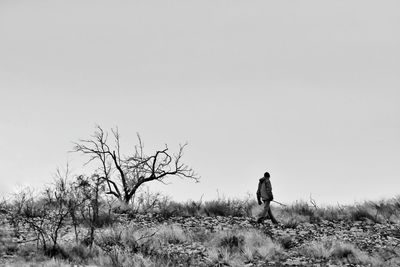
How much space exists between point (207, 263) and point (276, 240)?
3.33 metres

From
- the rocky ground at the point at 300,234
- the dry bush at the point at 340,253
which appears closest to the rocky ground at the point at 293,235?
the rocky ground at the point at 300,234

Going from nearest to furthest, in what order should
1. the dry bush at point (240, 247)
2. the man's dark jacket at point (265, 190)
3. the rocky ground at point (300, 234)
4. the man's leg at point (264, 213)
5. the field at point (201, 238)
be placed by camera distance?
the field at point (201, 238) < the dry bush at point (240, 247) < the rocky ground at point (300, 234) < the man's leg at point (264, 213) < the man's dark jacket at point (265, 190)

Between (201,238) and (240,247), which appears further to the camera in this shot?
(201,238)

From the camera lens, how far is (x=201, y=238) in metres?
17.3

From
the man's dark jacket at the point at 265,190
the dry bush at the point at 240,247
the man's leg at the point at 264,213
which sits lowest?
the dry bush at the point at 240,247

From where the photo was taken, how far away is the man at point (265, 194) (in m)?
20.2

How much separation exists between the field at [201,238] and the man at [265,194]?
29cm

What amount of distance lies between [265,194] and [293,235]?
262cm

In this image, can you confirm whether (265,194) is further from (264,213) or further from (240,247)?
(240,247)

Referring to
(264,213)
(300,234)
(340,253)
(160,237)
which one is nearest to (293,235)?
(300,234)

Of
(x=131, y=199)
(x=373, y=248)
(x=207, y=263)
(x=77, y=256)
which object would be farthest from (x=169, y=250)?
(x=131, y=199)

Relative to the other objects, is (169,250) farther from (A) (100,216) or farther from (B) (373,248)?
(B) (373,248)

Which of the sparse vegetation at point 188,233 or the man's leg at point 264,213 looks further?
the man's leg at point 264,213

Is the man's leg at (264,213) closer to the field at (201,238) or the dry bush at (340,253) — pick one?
the field at (201,238)
